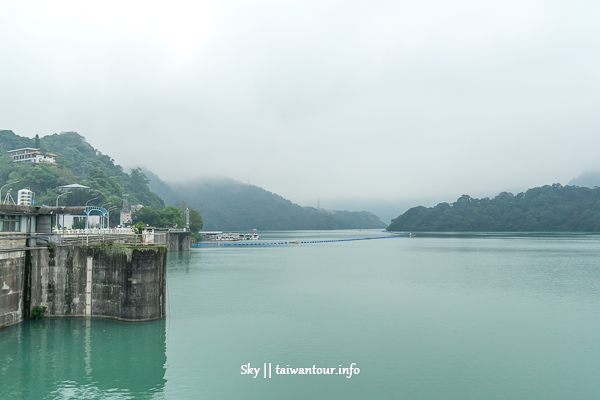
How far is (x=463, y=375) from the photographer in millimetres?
20562

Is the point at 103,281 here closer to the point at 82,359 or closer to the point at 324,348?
the point at 82,359

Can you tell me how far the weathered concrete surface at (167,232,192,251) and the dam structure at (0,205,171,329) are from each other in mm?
70130

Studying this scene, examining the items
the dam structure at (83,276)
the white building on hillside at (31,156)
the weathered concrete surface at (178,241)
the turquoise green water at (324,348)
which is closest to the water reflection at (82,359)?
the turquoise green water at (324,348)

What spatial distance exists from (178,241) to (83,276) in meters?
73.6

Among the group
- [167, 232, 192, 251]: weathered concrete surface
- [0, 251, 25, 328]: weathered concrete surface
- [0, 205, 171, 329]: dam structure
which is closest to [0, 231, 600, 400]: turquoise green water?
[0, 251, 25, 328]: weathered concrete surface

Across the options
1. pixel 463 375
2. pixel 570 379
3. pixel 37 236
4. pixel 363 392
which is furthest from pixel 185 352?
pixel 570 379

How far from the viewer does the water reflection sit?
18438mm

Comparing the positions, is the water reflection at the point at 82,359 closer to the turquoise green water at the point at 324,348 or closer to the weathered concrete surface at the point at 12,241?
the turquoise green water at the point at 324,348

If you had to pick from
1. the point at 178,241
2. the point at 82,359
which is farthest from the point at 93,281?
the point at 178,241

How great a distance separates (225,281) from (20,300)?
1102 inches

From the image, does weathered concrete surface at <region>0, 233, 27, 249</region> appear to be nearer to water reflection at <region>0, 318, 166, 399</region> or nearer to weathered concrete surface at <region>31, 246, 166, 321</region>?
weathered concrete surface at <region>31, 246, 166, 321</region>

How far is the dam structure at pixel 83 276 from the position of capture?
25.1m

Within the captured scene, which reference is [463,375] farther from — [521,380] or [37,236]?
[37,236]

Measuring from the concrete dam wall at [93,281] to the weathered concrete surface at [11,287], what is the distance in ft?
0.28
